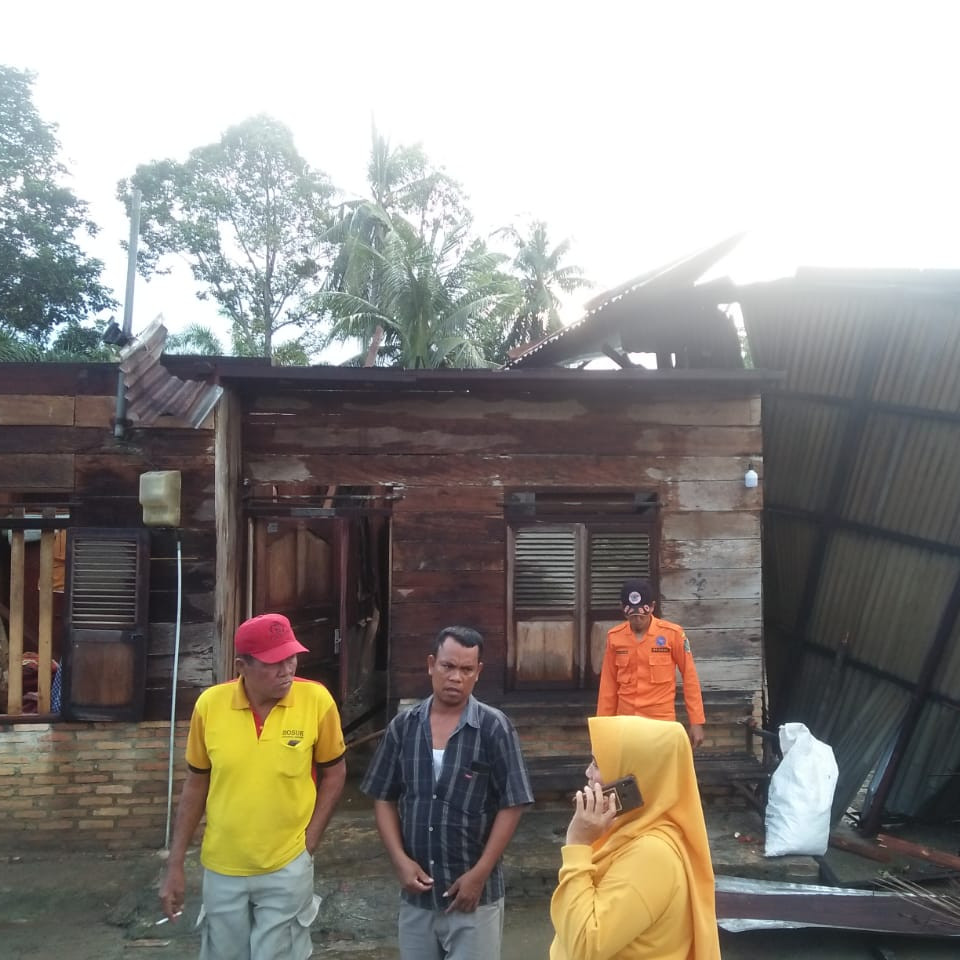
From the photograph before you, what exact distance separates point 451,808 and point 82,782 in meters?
3.68

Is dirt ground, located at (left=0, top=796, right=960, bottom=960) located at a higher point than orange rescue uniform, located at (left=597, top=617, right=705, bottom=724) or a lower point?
lower

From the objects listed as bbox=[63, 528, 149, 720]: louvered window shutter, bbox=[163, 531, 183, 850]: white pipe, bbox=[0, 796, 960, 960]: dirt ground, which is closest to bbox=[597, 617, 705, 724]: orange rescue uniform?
bbox=[0, 796, 960, 960]: dirt ground

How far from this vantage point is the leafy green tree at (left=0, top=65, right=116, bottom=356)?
2128 cm

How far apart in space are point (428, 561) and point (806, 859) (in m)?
3.20

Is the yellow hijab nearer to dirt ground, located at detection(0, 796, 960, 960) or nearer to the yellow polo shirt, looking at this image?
the yellow polo shirt

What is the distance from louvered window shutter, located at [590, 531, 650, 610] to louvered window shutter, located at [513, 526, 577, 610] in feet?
0.52

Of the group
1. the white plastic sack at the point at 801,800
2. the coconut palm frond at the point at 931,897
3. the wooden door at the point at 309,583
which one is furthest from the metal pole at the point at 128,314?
the coconut palm frond at the point at 931,897

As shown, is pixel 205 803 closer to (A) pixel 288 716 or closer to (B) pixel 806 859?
(A) pixel 288 716

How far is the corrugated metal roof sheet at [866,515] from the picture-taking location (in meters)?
5.56

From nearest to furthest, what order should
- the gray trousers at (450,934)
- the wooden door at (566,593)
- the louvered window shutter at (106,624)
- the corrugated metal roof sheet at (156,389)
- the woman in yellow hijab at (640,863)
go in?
the woman in yellow hijab at (640,863)
the gray trousers at (450,934)
the corrugated metal roof sheet at (156,389)
the louvered window shutter at (106,624)
the wooden door at (566,593)

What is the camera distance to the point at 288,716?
2900 millimetres

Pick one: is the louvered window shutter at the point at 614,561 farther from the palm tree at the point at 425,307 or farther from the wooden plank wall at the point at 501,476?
the palm tree at the point at 425,307

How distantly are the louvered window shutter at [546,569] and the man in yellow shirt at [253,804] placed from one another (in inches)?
118

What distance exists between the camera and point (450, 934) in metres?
2.58
